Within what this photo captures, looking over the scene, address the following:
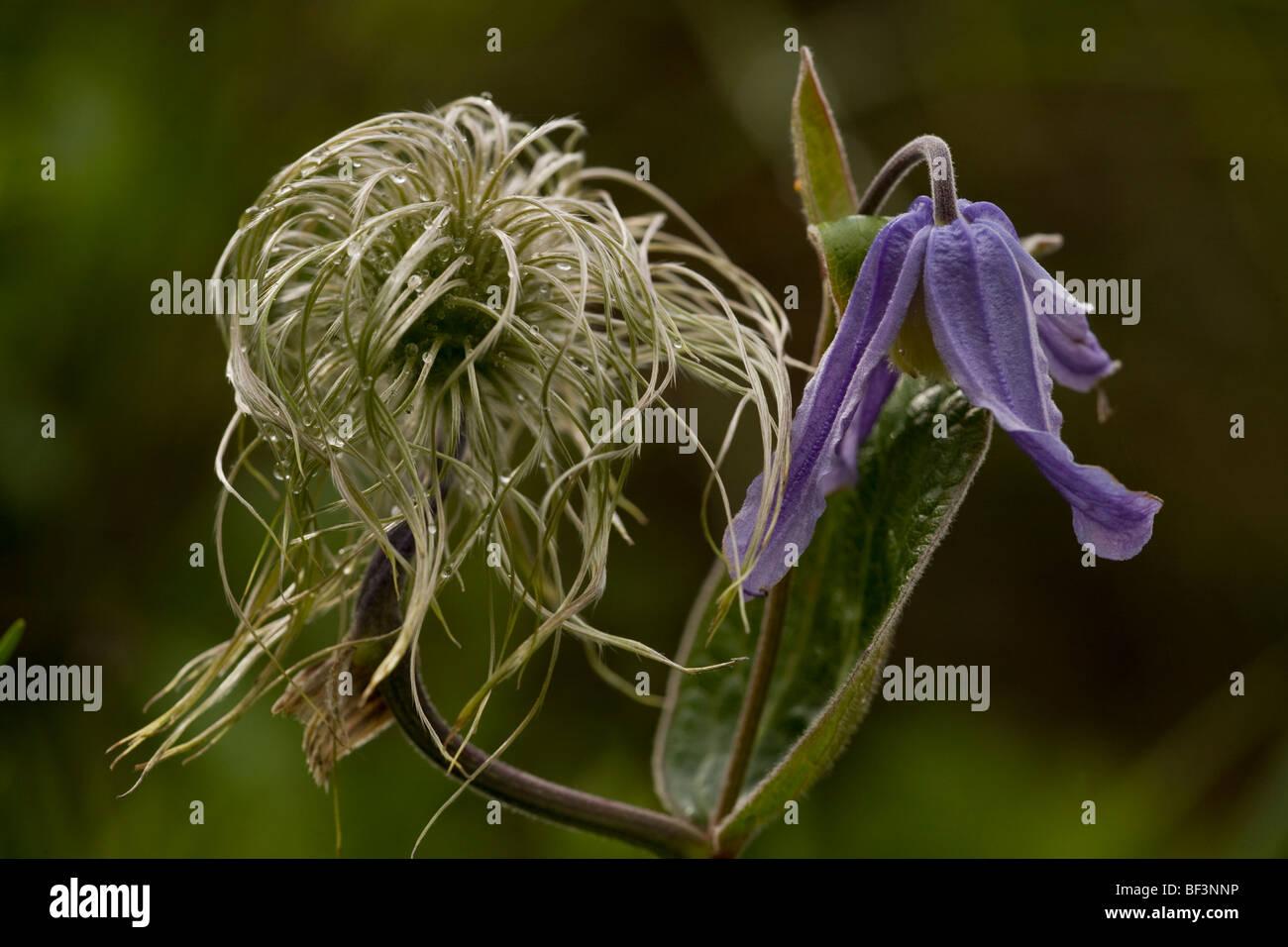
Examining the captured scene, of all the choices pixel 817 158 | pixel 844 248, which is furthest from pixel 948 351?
pixel 817 158

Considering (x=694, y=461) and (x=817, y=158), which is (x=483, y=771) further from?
(x=694, y=461)

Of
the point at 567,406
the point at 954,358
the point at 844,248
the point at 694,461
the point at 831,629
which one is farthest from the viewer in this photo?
the point at 694,461

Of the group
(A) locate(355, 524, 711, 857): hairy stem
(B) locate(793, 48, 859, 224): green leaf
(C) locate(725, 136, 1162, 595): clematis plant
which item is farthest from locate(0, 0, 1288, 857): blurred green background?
(B) locate(793, 48, 859, 224): green leaf

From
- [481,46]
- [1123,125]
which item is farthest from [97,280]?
[1123,125]

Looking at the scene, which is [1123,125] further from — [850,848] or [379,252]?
[379,252]

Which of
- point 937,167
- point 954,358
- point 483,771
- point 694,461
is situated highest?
point 937,167
